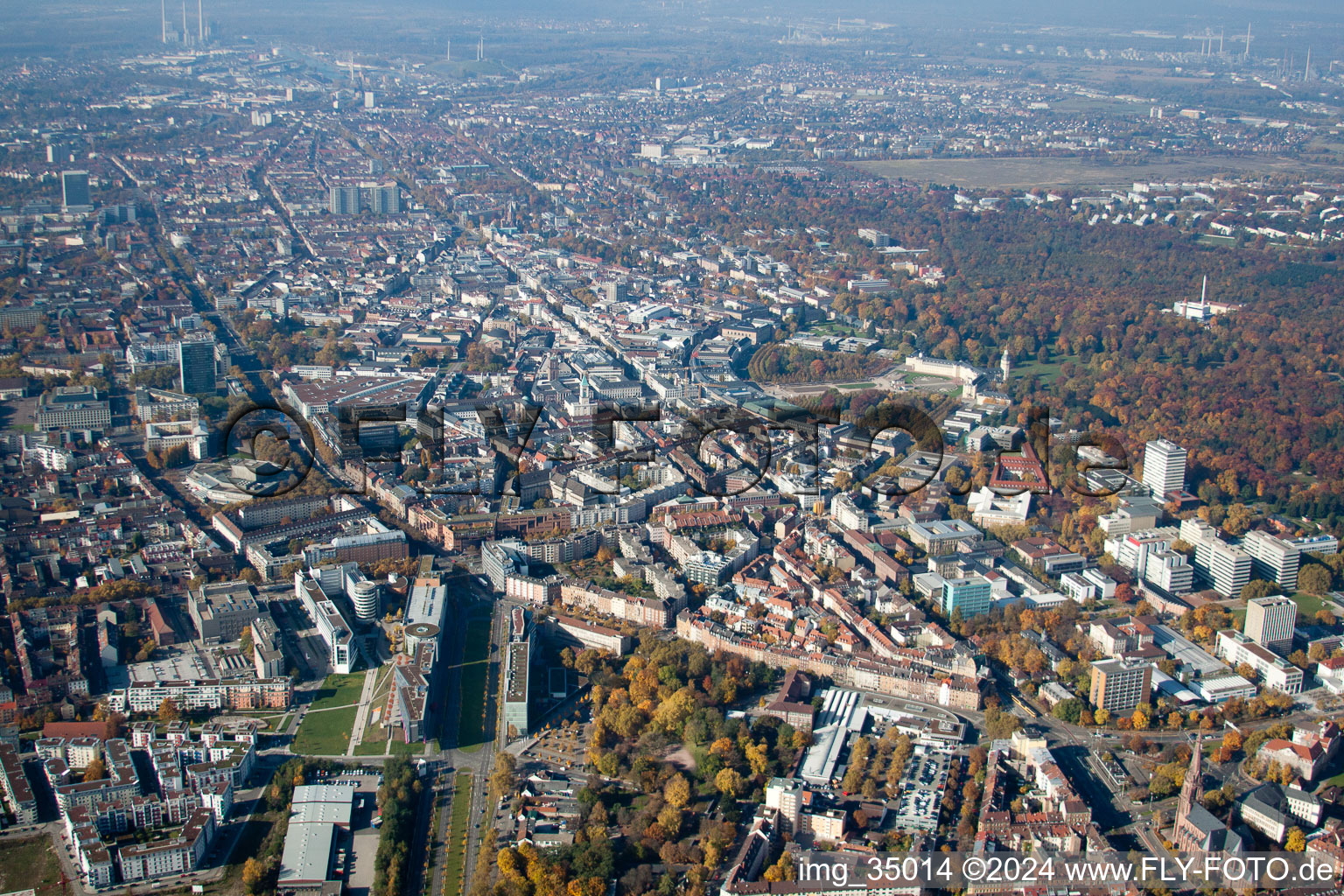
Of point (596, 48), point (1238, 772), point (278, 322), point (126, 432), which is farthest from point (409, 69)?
point (1238, 772)

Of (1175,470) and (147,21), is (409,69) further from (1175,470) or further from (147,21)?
(1175,470)

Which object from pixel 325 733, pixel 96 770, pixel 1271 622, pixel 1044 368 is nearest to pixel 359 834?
pixel 325 733

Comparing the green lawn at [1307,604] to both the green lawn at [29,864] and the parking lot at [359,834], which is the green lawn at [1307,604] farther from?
the green lawn at [29,864]

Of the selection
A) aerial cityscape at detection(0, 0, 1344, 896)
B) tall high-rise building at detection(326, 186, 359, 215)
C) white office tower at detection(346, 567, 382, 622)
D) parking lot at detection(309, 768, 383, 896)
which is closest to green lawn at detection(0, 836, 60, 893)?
aerial cityscape at detection(0, 0, 1344, 896)

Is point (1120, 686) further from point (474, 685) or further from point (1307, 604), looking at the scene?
point (474, 685)

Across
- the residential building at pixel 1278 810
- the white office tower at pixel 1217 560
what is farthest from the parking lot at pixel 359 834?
the white office tower at pixel 1217 560

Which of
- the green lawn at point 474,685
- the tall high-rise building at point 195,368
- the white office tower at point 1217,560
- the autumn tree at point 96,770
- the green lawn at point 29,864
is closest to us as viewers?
the green lawn at point 29,864
